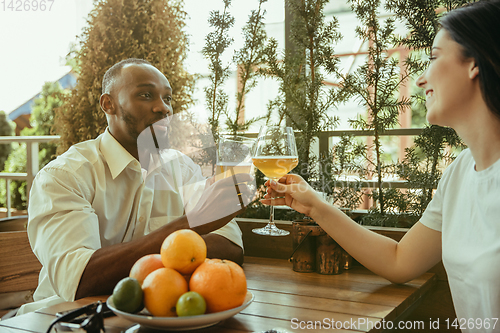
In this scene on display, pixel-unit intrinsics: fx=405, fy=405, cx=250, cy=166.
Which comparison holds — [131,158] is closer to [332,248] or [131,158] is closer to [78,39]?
[332,248]

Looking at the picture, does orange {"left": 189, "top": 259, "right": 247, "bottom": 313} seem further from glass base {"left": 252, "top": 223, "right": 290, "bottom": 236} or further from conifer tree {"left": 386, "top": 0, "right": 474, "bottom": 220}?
conifer tree {"left": 386, "top": 0, "right": 474, "bottom": 220}

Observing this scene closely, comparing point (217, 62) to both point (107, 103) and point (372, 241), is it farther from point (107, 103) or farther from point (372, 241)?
point (372, 241)

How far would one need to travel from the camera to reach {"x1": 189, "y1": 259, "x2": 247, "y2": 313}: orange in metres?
0.84

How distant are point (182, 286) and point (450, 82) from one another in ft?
3.00

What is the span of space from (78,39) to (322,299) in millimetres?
3067

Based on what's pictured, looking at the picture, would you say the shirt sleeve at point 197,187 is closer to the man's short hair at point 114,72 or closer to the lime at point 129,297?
the man's short hair at point 114,72

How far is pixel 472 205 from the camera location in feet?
3.86

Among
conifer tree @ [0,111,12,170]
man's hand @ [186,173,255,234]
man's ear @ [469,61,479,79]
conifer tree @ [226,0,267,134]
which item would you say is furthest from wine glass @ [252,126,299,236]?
conifer tree @ [0,111,12,170]

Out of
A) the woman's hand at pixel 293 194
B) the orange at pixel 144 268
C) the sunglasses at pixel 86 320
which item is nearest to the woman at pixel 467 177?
the woman's hand at pixel 293 194

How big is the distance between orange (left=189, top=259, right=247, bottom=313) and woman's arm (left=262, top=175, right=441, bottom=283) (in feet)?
1.82

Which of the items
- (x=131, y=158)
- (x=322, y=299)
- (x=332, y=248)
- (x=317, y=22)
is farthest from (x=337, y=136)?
(x=322, y=299)

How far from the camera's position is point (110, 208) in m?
1.67

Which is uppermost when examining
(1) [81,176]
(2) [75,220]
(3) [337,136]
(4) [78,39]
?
(4) [78,39]

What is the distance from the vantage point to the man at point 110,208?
1290 millimetres
